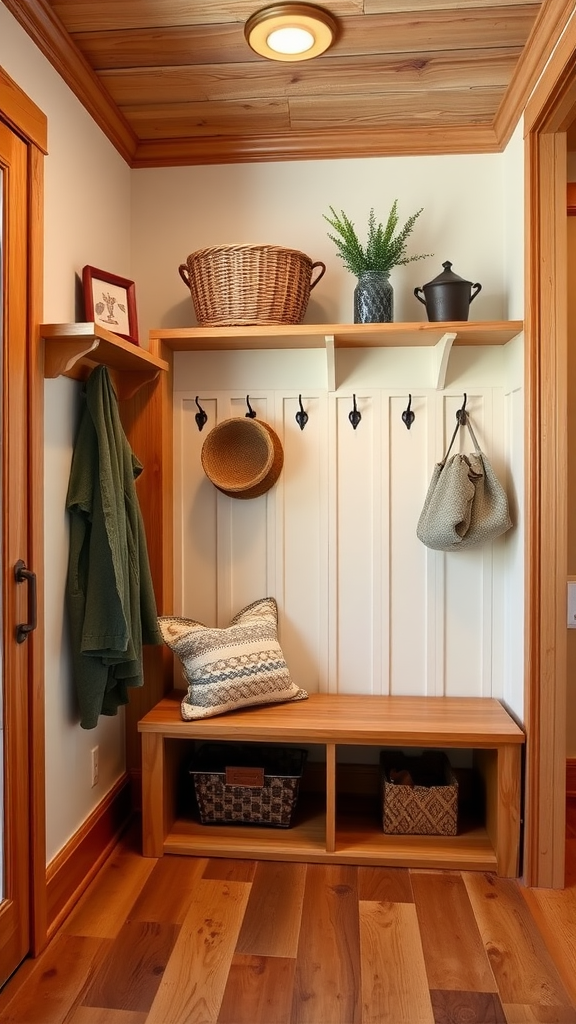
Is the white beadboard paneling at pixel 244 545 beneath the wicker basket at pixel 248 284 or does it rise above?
beneath

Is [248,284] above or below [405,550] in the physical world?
above

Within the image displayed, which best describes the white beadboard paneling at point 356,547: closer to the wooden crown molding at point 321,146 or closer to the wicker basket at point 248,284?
the wicker basket at point 248,284

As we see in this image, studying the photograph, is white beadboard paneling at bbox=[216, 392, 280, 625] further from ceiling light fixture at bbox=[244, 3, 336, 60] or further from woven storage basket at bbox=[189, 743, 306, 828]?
ceiling light fixture at bbox=[244, 3, 336, 60]

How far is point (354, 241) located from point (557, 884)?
205 cm

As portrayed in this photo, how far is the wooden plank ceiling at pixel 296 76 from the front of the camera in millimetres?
1883

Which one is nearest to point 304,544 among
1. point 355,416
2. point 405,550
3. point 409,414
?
point 405,550

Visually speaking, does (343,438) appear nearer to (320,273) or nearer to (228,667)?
(320,273)

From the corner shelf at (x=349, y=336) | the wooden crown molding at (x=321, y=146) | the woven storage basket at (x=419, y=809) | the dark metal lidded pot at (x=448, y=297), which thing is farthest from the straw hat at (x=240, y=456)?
the woven storage basket at (x=419, y=809)

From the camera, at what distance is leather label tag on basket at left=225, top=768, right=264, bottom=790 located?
239cm

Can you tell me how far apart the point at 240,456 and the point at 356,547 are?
522 millimetres

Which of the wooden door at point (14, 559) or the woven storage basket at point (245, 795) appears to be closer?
the wooden door at point (14, 559)

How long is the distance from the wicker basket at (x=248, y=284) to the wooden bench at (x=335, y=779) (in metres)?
1.28

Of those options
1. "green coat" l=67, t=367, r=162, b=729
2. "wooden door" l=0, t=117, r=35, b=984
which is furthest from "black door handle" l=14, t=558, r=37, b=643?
"green coat" l=67, t=367, r=162, b=729

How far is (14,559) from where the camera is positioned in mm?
1738
